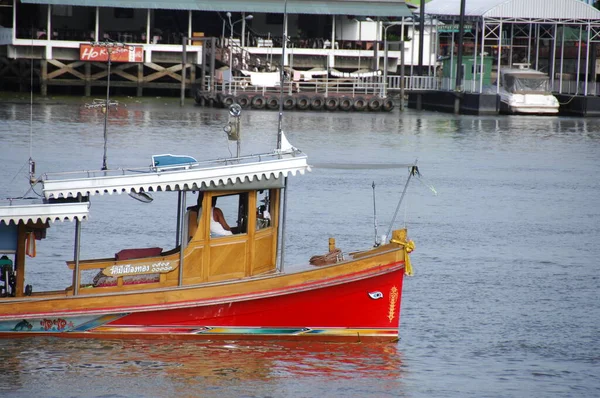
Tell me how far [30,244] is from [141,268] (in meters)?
1.36

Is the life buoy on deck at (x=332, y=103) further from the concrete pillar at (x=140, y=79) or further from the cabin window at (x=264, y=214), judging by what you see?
the cabin window at (x=264, y=214)

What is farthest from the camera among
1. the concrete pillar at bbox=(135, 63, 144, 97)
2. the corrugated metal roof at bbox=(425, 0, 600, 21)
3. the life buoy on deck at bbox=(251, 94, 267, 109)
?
the concrete pillar at bbox=(135, 63, 144, 97)

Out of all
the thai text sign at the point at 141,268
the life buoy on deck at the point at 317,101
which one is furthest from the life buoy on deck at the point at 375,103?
the thai text sign at the point at 141,268

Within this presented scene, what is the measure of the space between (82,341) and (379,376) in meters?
3.64

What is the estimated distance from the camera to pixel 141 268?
1432 cm

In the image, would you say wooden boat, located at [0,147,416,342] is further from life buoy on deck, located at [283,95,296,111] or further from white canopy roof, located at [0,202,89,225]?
life buoy on deck, located at [283,95,296,111]

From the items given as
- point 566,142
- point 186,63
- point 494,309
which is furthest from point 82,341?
point 186,63

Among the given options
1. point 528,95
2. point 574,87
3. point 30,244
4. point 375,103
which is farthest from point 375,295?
point 574,87

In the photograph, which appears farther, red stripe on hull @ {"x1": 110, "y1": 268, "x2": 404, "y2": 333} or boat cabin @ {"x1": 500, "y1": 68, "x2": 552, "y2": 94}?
boat cabin @ {"x1": 500, "y1": 68, "x2": 552, "y2": 94}

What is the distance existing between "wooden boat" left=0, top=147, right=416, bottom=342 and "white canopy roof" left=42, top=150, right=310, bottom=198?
0.5 inches

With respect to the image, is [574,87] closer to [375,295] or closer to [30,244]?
[375,295]

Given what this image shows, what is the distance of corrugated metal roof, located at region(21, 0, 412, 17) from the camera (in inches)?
2397

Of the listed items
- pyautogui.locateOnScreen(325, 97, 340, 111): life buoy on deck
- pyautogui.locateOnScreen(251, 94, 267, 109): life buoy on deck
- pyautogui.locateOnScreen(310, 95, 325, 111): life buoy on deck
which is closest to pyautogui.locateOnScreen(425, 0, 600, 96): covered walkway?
pyautogui.locateOnScreen(325, 97, 340, 111): life buoy on deck

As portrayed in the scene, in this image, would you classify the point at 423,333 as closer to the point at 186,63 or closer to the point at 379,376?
the point at 379,376
